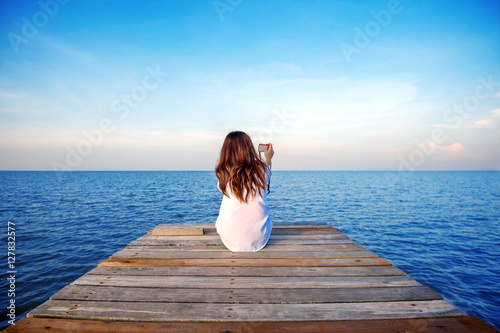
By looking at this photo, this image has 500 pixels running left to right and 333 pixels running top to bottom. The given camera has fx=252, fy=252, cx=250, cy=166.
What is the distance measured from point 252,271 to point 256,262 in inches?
12.7

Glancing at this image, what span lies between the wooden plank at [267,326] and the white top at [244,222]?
1.73 meters

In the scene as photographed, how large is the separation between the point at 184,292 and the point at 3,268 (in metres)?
9.24

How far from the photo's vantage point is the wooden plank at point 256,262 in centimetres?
354

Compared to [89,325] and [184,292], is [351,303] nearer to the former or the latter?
[184,292]

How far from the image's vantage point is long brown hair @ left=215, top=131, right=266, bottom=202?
3852mm

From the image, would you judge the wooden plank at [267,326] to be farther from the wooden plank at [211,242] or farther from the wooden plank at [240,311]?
the wooden plank at [211,242]

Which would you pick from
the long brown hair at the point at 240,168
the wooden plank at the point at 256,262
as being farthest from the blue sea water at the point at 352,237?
the long brown hair at the point at 240,168

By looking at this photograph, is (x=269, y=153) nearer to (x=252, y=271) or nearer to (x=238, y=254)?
(x=238, y=254)

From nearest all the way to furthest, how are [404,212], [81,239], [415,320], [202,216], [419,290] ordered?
[415,320], [419,290], [81,239], [202,216], [404,212]

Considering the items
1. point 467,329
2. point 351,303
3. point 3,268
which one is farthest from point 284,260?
point 3,268

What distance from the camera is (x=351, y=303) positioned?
100 inches

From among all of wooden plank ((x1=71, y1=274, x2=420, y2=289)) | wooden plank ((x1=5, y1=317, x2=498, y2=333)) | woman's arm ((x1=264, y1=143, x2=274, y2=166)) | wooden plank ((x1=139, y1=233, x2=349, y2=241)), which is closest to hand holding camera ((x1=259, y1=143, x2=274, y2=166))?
woman's arm ((x1=264, y1=143, x2=274, y2=166))

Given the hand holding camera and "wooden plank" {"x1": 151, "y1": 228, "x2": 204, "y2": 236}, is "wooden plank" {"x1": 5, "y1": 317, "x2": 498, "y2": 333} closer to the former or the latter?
the hand holding camera

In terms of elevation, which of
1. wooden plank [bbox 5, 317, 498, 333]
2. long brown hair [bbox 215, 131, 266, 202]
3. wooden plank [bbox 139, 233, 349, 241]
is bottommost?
wooden plank [bbox 5, 317, 498, 333]
